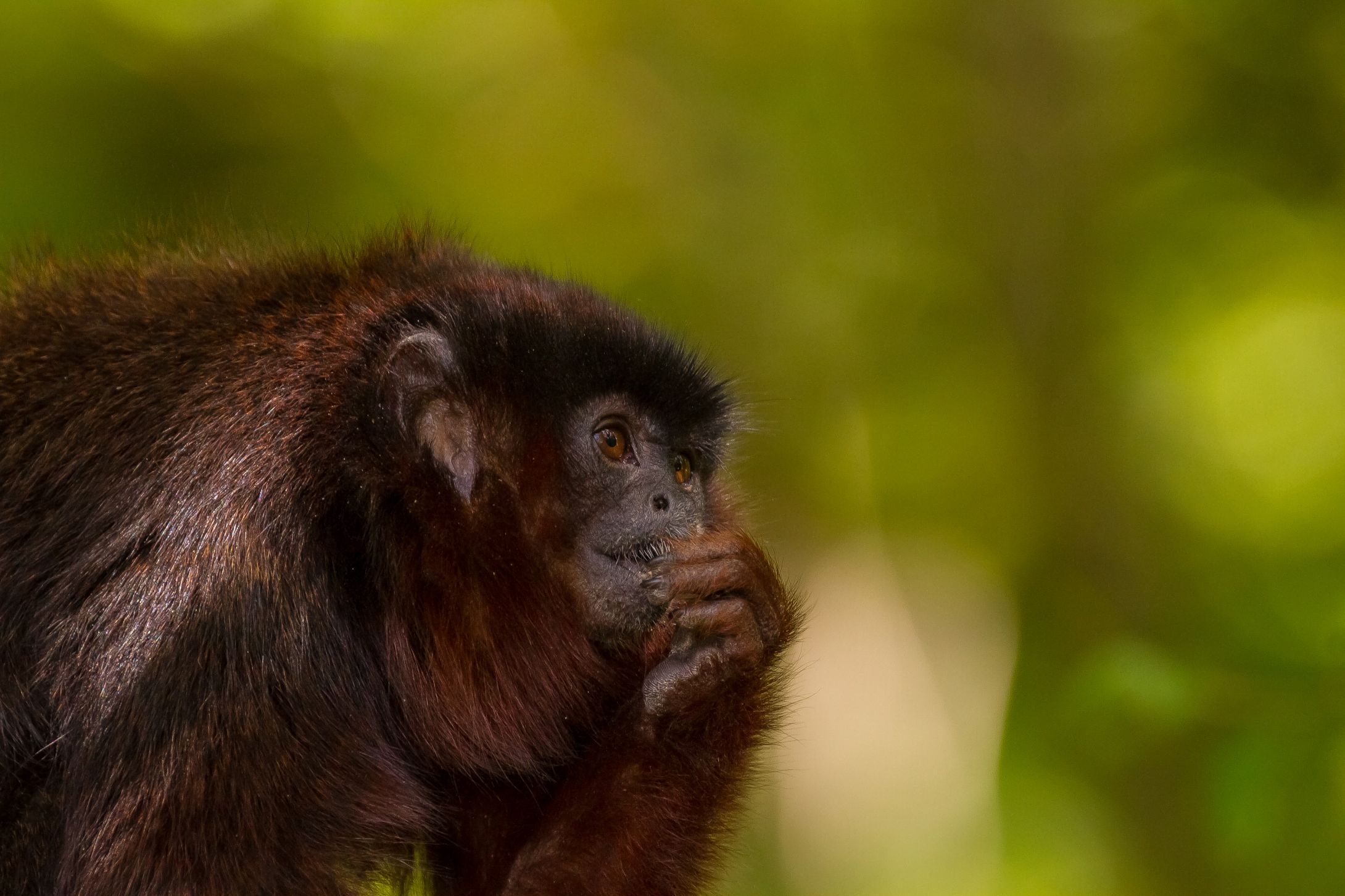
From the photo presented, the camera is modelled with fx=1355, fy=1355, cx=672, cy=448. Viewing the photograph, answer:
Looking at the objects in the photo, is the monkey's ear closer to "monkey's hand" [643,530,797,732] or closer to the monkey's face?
the monkey's face

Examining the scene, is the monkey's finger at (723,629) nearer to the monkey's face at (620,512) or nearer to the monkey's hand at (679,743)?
the monkey's hand at (679,743)

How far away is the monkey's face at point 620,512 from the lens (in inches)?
112

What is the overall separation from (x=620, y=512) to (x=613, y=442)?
0.55 ft

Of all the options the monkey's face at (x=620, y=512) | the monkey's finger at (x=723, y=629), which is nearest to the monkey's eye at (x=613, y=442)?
the monkey's face at (x=620, y=512)

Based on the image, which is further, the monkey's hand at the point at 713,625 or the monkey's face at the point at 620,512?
the monkey's face at the point at 620,512

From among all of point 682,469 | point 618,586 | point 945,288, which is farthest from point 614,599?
point 945,288

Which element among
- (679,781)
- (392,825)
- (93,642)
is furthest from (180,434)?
(679,781)

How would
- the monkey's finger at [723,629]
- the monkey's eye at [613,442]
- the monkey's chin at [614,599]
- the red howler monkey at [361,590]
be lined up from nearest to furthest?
the red howler monkey at [361,590] < the monkey's finger at [723,629] < the monkey's chin at [614,599] < the monkey's eye at [613,442]

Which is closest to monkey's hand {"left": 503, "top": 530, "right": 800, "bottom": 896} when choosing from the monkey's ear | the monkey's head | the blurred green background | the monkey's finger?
the monkey's finger

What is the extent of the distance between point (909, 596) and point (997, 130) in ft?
8.35

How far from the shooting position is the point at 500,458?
2.87m

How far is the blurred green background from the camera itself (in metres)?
4.04

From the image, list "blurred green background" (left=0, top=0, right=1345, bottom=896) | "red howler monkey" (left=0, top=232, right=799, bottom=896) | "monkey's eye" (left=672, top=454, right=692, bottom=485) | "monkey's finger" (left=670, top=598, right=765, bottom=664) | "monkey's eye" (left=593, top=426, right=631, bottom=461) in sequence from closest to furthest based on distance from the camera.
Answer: "red howler monkey" (left=0, top=232, right=799, bottom=896), "monkey's finger" (left=670, top=598, right=765, bottom=664), "monkey's eye" (left=593, top=426, right=631, bottom=461), "monkey's eye" (left=672, top=454, right=692, bottom=485), "blurred green background" (left=0, top=0, right=1345, bottom=896)

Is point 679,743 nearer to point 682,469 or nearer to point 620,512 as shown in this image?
point 620,512
